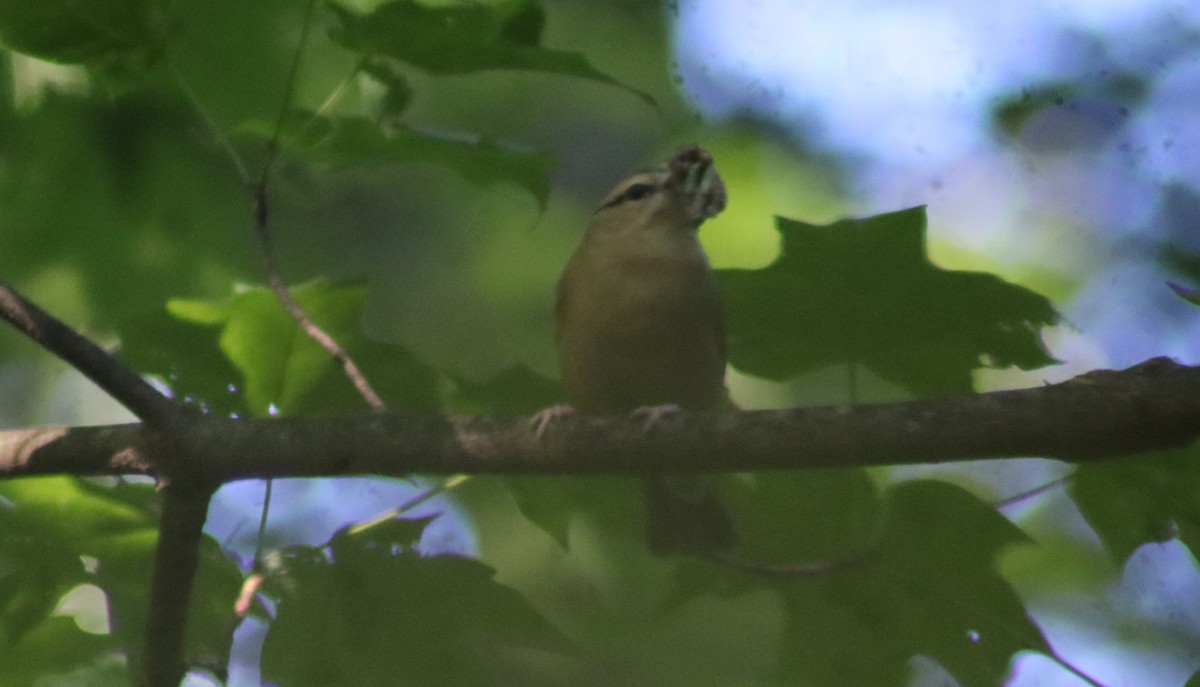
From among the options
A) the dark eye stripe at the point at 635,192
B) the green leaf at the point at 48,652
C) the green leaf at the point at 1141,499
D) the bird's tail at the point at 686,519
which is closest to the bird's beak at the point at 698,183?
the dark eye stripe at the point at 635,192

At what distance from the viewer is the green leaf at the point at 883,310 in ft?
8.11

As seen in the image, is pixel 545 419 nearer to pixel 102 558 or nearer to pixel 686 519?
pixel 686 519

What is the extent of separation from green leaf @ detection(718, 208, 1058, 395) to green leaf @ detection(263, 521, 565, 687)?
760 mm

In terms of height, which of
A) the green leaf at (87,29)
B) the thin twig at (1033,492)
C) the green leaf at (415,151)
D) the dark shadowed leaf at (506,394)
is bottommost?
the dark shadowed leaf at (506,394)

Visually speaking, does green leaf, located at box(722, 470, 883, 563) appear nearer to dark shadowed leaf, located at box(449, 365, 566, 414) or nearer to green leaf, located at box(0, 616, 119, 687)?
dark shadowed leaf, located at box(449, 365, 566, 414)

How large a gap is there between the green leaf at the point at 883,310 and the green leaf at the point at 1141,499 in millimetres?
251

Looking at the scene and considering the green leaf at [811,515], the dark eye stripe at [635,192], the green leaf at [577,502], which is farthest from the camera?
the dark eye stripe at [635,192]

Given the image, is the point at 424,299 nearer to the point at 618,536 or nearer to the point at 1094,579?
the point at 618,536

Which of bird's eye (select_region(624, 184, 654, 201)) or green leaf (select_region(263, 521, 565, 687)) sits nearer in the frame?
green leaf (select_region(263, 521, 565, 687))

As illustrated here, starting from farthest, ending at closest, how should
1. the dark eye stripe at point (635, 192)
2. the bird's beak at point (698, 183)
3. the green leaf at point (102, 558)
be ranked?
the dark eye stripe at point (635, 192), the bird's beak at point (698, 183), the green leaf at point (102, 558)

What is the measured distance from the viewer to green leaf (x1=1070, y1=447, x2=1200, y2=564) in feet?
7.64

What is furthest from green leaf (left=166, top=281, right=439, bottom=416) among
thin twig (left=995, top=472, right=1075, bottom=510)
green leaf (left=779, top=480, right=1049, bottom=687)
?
thin twig (left=995, top=472, right=1075, bottom=510)

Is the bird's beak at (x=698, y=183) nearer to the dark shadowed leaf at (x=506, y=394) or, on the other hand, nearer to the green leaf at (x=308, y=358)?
the dark shadowed leaf at (x=506, y=394)

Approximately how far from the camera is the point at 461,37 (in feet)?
7.90
